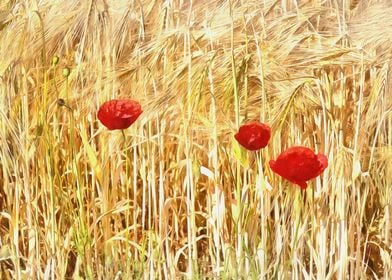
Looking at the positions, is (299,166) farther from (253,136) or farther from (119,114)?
(119,114)

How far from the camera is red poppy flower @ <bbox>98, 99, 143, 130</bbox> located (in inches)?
53.7

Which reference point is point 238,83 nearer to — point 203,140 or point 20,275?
point 203,140

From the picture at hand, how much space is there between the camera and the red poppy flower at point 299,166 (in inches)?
50.1

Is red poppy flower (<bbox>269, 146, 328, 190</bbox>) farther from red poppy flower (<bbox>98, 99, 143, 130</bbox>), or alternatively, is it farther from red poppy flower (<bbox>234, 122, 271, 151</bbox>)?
red poppy flower (<bbox>98, 99, 143, 130</bbox>)

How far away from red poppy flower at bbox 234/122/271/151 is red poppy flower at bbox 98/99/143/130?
19cm

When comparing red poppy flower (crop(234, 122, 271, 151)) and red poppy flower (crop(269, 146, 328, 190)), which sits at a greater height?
red poppy flower (crop(234, 122, 271, 151))

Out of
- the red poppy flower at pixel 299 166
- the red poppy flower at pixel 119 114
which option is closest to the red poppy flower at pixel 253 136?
the red poppy flower at pixel 299 166

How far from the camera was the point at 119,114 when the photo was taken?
137 centimetres

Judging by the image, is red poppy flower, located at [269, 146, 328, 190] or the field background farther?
the field background

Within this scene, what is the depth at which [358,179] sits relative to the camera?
1.55m

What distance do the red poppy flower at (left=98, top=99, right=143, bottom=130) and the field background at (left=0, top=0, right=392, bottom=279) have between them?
91 mm

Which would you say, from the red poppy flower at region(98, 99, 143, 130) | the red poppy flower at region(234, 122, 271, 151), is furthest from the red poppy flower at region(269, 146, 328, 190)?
the red poppy flower at region(98, 99, 143, 130)

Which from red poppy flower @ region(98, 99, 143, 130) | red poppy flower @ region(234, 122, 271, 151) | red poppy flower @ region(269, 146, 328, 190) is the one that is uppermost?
red poppy flower @ region(98, 99, 143, 130)

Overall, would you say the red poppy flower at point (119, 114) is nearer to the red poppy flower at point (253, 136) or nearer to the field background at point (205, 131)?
the field background at point (205, 131)
